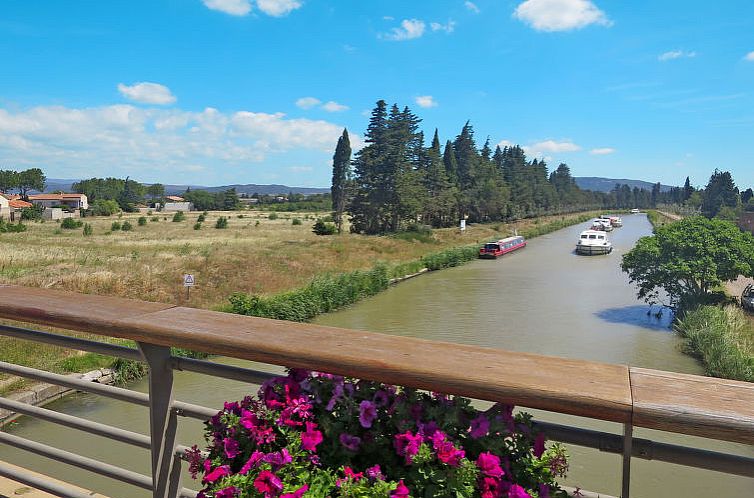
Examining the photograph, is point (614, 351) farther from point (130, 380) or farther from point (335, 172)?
point (335, 172)

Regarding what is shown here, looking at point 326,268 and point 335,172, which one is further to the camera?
point 335,172

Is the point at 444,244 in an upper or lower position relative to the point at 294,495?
lower

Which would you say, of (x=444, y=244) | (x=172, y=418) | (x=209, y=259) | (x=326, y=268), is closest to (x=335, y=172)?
(x=444, y=244)

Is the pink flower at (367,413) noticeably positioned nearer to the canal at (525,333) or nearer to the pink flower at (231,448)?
the pink flower at (231,448)

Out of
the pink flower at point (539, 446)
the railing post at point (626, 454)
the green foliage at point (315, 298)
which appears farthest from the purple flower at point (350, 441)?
the green foliage at point (315, 298)

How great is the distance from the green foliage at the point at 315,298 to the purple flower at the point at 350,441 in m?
14.1

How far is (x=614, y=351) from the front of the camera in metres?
14.9

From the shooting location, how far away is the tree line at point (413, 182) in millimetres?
41656

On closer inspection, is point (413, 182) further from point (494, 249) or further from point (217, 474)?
point (217, 474)

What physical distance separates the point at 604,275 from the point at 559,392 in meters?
30.6

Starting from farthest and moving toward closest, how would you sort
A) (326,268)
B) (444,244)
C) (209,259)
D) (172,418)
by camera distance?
(444,244), (326,268), (209,259), (172,418)

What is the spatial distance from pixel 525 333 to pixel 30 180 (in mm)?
107128

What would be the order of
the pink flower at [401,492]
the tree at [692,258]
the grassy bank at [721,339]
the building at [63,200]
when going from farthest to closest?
the building at [63,200], the tree at [692,258], the grassy bank at [721,339], the pink flower at [401,492]

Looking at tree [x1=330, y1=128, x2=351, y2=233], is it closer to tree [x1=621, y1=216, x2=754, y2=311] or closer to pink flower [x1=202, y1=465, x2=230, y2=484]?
tree [x1=621, y1=216, x2=754, y2=311]
